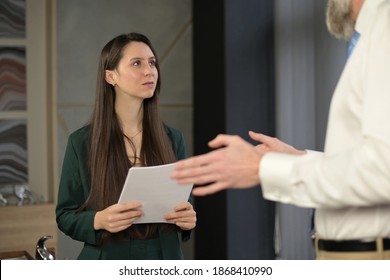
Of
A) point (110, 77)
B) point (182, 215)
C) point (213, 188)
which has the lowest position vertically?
point (182, 215)

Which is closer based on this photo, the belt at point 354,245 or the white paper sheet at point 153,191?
the belt at point 354,245

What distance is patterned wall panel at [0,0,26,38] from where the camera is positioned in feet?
8.12

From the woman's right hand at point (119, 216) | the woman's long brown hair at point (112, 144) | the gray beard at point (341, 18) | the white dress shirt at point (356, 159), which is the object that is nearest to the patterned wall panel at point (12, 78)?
the woman's long brown hair at point (112, 144)

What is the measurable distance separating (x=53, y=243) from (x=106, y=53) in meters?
1.09

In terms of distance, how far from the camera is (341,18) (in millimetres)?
928

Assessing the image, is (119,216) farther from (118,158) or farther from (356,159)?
(356,159)

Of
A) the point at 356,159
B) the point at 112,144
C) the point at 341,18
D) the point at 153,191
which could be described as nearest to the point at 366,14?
the point at 341,18

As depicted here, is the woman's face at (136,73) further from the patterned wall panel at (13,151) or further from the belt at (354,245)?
the patterned wall panel at (13,151)

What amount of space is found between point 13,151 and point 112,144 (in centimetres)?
124

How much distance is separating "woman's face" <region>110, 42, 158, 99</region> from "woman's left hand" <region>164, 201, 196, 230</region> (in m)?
0.26

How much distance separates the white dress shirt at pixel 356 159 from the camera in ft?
2.46

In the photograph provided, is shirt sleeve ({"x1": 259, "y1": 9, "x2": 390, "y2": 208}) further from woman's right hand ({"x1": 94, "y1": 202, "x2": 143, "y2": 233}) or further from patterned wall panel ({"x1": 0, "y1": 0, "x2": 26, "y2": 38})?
patterned wall panel ({"x1": 0, "y1": 0, "x2": 26, "y2": 38})

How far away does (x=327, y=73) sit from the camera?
2348 mm
